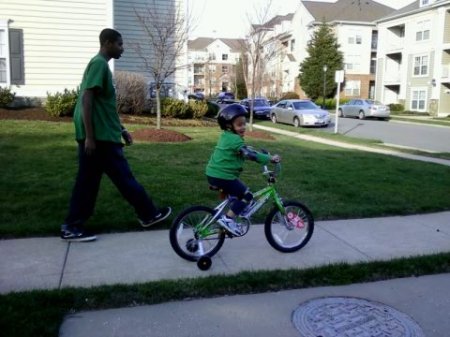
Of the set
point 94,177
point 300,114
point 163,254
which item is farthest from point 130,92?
point 163,254

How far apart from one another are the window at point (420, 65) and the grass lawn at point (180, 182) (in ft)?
108

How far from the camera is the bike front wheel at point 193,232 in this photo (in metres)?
4.52

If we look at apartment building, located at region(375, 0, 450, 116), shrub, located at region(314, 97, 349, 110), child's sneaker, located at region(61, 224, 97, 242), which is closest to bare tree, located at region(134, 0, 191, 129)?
child's sneaker, located at region(61, 224, 97, 242)

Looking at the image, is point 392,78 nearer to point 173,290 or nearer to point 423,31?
point 423,31

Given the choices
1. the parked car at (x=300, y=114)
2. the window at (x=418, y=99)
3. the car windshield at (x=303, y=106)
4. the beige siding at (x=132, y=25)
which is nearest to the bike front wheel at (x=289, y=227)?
the beige siding at (x=132, y=25)

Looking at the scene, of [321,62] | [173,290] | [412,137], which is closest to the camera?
[173,290]

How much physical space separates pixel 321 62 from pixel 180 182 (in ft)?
160

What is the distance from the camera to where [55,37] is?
55.0 feet

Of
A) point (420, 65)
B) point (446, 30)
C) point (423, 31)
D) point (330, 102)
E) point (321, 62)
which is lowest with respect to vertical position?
point (330, 102)

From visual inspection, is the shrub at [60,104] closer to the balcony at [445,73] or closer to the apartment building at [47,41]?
the apartment building at [47,41]

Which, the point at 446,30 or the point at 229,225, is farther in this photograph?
the point at 446,30

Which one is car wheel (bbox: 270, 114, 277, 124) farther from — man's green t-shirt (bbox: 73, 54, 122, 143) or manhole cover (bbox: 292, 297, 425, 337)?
manhole cover (bbox: 292, 297, 425, 337)

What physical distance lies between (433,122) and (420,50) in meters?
14.0

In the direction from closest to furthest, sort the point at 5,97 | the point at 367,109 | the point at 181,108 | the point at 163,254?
the point at 163,254 < the point at 5,97 < the point at 181,108 < the point at 367,109
